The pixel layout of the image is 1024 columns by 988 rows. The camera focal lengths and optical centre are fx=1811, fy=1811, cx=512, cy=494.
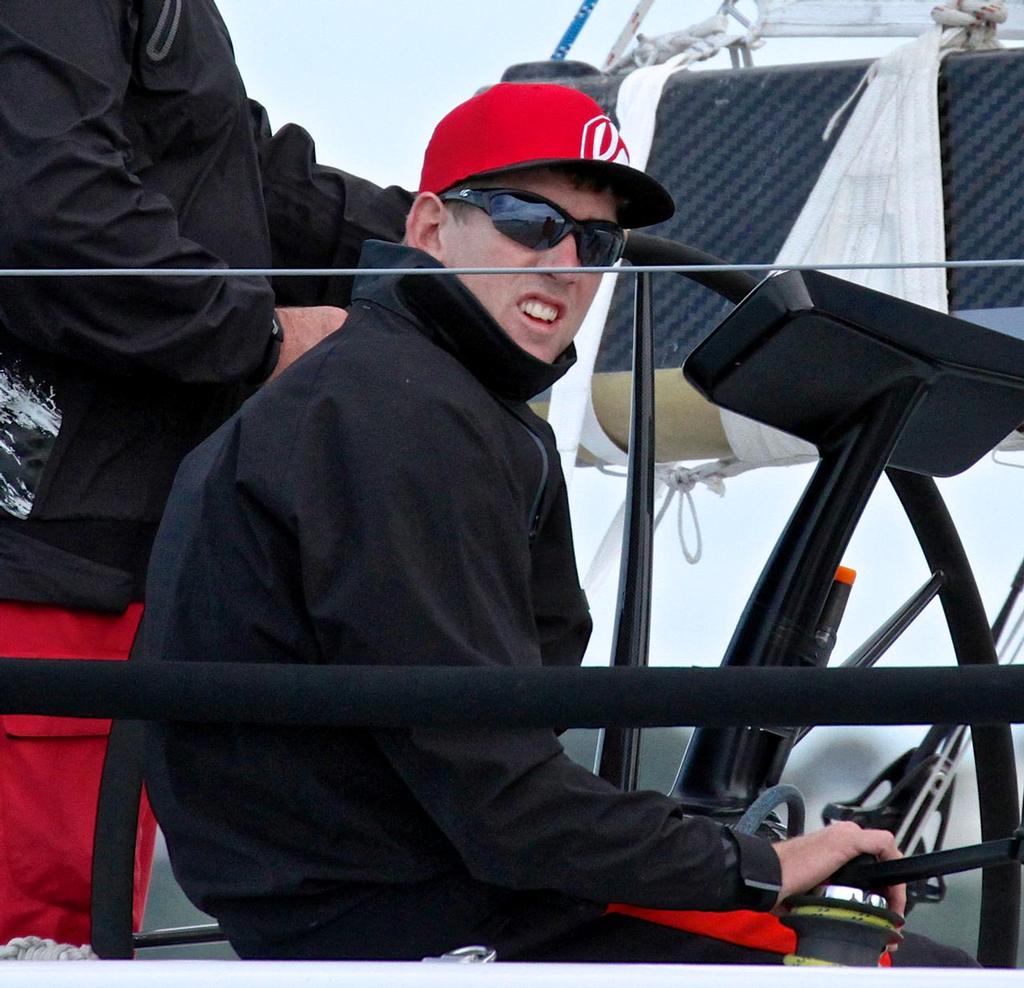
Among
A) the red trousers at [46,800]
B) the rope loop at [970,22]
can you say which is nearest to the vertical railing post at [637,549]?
the red trousers at [46,800]

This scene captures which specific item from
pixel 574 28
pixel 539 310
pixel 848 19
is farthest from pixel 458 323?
pixel 848 19

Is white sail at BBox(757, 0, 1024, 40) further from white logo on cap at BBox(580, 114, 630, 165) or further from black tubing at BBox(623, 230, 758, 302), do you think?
white logo on cap at BBox(580, 114, 630, 165)

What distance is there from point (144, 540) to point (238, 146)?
40 cm

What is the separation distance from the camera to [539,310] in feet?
5.13

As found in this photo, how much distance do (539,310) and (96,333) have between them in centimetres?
38

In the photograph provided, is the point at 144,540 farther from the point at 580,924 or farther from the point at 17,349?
the point at 580,924

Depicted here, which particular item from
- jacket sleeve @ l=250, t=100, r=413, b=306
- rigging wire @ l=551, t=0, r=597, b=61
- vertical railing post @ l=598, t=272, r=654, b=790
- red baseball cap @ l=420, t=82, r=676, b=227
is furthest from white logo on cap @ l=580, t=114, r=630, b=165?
rigging wire @ l=551, t=0, r=597, b=61

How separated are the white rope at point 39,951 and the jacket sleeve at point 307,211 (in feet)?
2.51

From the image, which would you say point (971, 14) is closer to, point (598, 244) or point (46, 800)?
point (598, 244)

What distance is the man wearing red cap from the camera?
124cm

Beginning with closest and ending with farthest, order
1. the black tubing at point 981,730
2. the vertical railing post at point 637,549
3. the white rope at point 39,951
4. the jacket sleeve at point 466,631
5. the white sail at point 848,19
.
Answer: the jacket sleeve at point 466,631 → the white rope at point 39,951 → the vertical railing post at point 637,549 → the black tubing at point 981,730 → the white sail at point 848,19

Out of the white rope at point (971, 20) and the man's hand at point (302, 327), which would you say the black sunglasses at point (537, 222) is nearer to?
the man's hand at point (302, 327)

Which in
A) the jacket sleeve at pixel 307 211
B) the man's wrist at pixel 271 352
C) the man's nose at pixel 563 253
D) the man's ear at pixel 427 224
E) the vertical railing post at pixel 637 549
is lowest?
the vertical railing post at pixel 637 549

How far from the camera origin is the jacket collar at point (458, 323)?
4.63 ft
